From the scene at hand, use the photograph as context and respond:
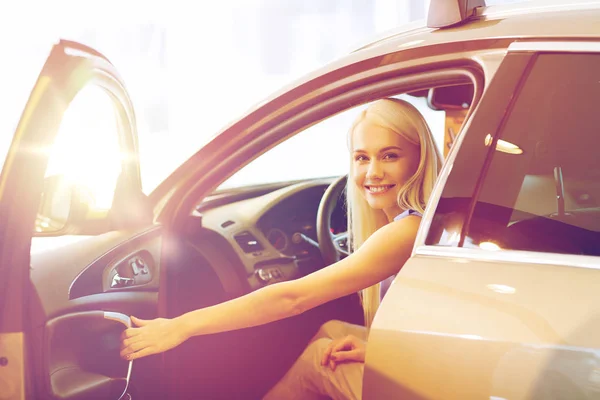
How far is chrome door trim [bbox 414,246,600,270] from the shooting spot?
99 cm

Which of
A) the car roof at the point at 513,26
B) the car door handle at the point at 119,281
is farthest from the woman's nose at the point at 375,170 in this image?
the car door handle at the point at 119,281

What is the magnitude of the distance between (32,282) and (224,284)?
86 cm

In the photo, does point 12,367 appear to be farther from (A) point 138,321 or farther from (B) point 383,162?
(B) point 383,162

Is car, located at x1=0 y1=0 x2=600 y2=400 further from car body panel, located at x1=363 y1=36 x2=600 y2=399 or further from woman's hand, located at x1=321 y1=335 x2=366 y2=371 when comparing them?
woman's hand, located at x1=321 y1=335 x2=366 y2=371

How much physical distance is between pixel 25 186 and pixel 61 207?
0.22 meters

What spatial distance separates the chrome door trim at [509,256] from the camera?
3.26 ft

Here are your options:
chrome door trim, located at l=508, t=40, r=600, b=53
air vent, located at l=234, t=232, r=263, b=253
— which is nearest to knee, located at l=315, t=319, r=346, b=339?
air vent, located at l=234, t=232, r=263, b=253

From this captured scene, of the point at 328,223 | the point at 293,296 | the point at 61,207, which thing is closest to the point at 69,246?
the point at 61,207

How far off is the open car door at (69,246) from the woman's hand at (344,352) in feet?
1.77

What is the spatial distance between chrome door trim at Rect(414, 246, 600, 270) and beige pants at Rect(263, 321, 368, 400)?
0.71m

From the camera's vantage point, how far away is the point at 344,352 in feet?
6.04

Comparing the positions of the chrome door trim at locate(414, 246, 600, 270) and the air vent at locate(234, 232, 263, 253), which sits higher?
the chrome door trim at locate(414, 246, 600, 270)

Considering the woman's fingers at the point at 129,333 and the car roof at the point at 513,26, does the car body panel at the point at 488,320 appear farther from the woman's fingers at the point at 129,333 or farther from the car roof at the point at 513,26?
the woman's fingers at the point at 129,333

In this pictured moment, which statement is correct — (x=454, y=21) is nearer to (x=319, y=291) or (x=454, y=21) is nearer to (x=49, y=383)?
(x=319, y=291)
